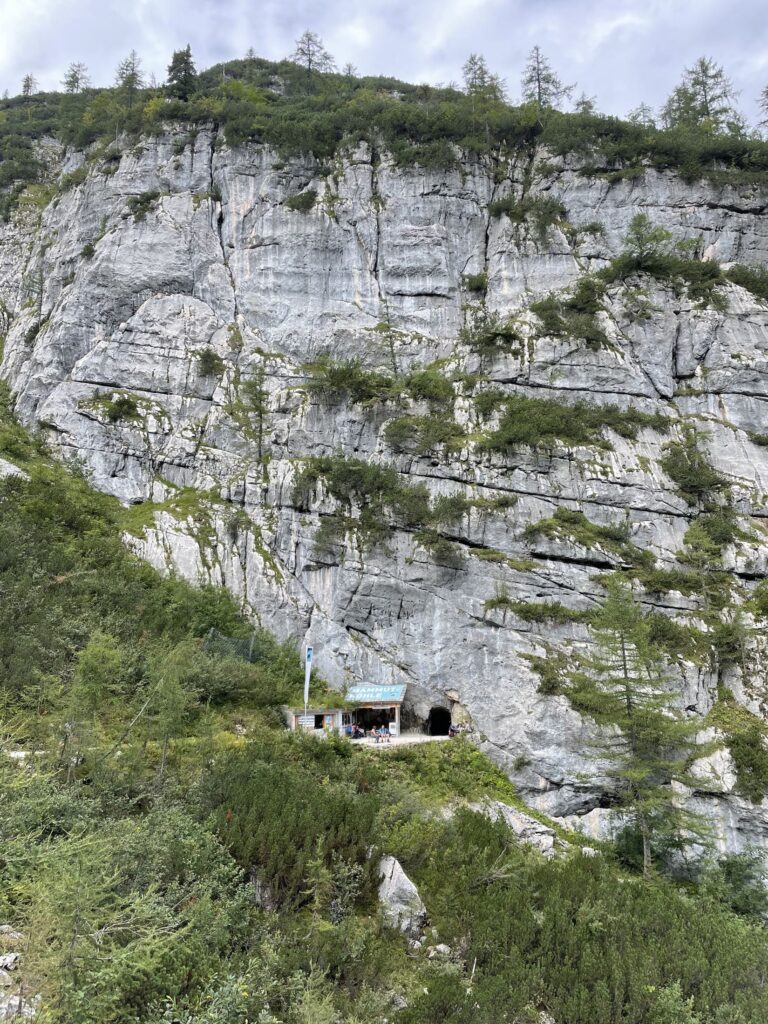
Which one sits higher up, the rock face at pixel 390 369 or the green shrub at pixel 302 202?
the green shrub at pixel 302 202

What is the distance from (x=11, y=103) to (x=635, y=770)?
85.4m

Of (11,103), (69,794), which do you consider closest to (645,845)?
(69,794)

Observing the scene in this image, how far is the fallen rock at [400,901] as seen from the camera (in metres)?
9.29

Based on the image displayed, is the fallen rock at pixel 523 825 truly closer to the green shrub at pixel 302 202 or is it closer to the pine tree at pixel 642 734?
the pine tree at pixel 642 734

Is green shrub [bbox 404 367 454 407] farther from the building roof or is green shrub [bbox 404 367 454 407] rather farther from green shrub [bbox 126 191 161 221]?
green shrub [bbox 126 191 161 221]

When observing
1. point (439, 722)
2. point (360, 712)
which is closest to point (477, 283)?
point (439, 722)

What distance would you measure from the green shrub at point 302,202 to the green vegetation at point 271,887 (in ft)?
86.7

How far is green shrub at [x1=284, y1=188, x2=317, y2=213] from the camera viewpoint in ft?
110

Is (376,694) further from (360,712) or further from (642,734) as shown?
(642,734)

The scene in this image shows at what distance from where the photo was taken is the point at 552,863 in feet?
41.3

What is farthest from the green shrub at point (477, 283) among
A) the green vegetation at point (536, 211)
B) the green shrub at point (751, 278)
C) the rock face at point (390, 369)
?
the green shrub at point (751, 278)

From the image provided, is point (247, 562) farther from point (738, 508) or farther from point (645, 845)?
point (738, 508)

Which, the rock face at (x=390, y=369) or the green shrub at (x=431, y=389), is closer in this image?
the rock face at (x=390, y=369)

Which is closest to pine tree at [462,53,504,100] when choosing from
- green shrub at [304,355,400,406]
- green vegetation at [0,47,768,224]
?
green vegetation at [0,47,768,224]
